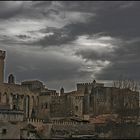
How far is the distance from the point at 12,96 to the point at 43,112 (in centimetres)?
700

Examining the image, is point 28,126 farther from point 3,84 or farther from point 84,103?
point 84,103

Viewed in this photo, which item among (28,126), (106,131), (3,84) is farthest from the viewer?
(3,84)

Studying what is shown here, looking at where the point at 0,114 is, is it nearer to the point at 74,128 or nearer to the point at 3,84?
the point at 74,128

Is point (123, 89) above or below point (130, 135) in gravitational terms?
above

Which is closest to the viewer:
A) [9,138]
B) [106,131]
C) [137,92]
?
[9,138]

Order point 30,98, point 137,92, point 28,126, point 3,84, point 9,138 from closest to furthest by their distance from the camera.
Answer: point 9,138
point 28,126
point 137,92
point 3,84
point 30,98

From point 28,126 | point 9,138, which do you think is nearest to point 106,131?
point 28,126

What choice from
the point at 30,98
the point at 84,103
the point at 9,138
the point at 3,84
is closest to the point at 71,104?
the point at 84,103

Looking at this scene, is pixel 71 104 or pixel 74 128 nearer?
pixel 74 128

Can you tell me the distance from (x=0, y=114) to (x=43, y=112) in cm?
2916

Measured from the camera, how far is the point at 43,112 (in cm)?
8662

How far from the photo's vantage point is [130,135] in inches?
2250

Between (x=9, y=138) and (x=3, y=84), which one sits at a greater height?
(x=3, y=84)

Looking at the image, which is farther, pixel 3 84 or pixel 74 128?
pixel 3 84
